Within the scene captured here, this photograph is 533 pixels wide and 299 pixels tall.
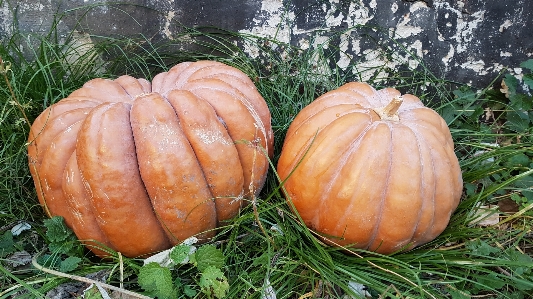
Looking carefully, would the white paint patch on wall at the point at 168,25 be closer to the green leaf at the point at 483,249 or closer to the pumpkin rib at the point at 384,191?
the pumpkin rib at the point at 384,191

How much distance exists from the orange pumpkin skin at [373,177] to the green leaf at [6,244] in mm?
1308

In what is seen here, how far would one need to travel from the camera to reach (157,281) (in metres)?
2.01

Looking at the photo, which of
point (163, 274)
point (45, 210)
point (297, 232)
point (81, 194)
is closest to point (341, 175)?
point (297, 232)

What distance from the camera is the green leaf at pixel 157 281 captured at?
78.9 inches

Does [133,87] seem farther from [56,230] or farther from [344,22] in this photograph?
[344,22]

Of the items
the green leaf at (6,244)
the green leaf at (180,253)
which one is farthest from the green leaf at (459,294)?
the green leaf at (6,244)

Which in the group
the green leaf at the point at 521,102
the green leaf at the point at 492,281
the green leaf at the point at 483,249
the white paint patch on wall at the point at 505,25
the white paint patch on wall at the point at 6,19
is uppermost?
the white paint patch on wall at the point at 6,19

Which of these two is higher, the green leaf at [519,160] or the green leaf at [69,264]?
the green leaf at [69,264]

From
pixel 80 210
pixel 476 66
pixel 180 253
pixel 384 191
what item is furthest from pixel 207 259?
pixel 476 66

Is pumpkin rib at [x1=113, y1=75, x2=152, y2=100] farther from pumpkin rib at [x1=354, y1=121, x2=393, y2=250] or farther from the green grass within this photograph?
pumpkin rib at [x1=354, y1=121, x2=393, y2=250]

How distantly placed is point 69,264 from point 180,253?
1.70ft

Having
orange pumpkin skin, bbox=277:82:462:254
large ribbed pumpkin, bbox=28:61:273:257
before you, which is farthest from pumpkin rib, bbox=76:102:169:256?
orange pumpkin skin, bbox=277:82:462:254

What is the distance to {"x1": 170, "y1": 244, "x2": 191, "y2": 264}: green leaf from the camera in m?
2.05

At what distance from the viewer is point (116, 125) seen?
2057 millimetres
